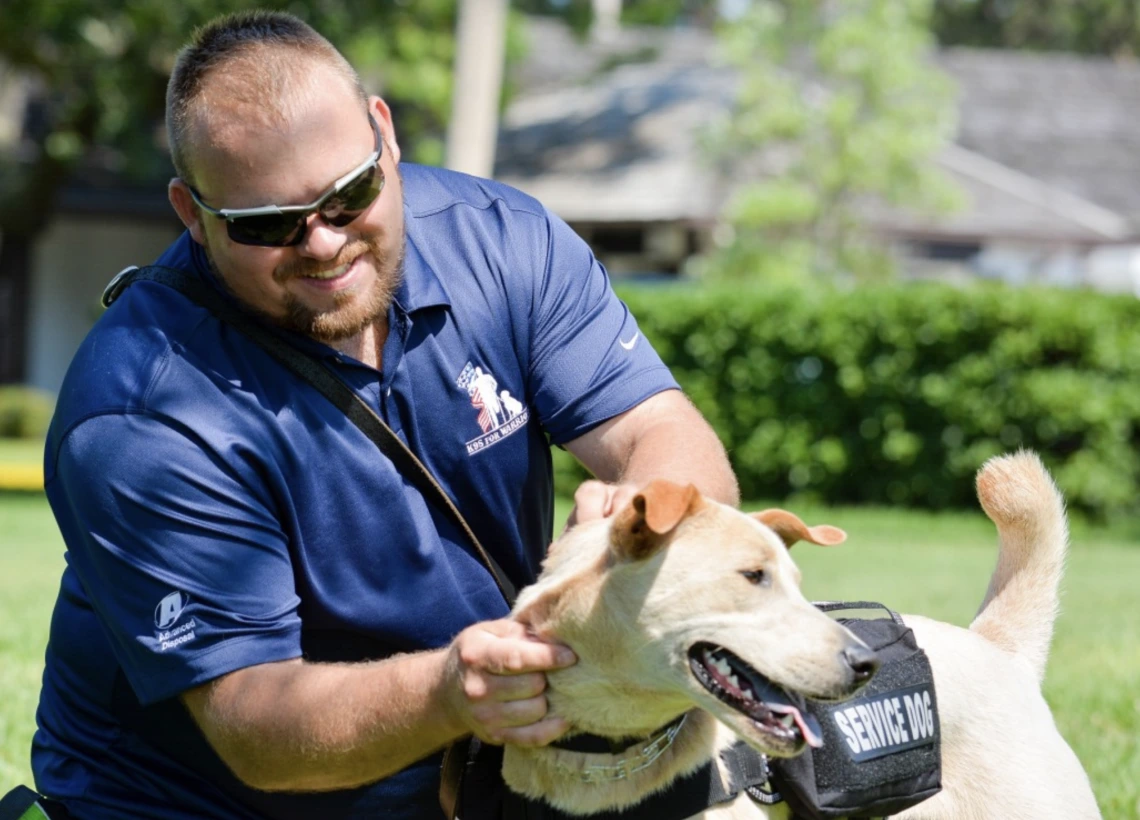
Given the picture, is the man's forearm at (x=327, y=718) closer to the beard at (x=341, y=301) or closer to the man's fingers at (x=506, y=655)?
the man's fingers at (x=506, y=655)

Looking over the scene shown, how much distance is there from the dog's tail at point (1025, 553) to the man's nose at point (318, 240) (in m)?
1.81

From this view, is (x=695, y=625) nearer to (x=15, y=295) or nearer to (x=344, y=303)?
(x=344, y=303)

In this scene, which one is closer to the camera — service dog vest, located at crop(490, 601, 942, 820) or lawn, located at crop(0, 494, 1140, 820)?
service dog vest, located at crop(490, 601, 942, 820)

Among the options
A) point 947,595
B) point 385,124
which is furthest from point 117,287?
point 947,595

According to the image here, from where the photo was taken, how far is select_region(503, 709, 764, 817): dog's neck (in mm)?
2861

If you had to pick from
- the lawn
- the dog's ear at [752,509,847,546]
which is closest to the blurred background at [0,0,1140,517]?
the lawn

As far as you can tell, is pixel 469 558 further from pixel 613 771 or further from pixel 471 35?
pixel 471 35

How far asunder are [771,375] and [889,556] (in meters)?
3.46

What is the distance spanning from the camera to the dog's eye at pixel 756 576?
2.67 meters

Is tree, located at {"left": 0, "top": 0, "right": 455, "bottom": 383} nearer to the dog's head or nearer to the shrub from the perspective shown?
the shrub

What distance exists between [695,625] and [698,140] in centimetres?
1570

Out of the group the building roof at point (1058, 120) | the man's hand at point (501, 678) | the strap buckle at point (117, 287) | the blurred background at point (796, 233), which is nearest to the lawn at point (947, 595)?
the blurred background at point (796, 233)

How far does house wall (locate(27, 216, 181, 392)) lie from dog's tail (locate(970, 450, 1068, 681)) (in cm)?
2025

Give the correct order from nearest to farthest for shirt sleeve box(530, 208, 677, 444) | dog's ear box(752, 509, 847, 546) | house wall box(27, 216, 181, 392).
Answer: dog's ear box(752, 509, 847, 546) → shirt sleeve box(530, 208, 677, 444) → house wall box(27, 216, 181, 392)
